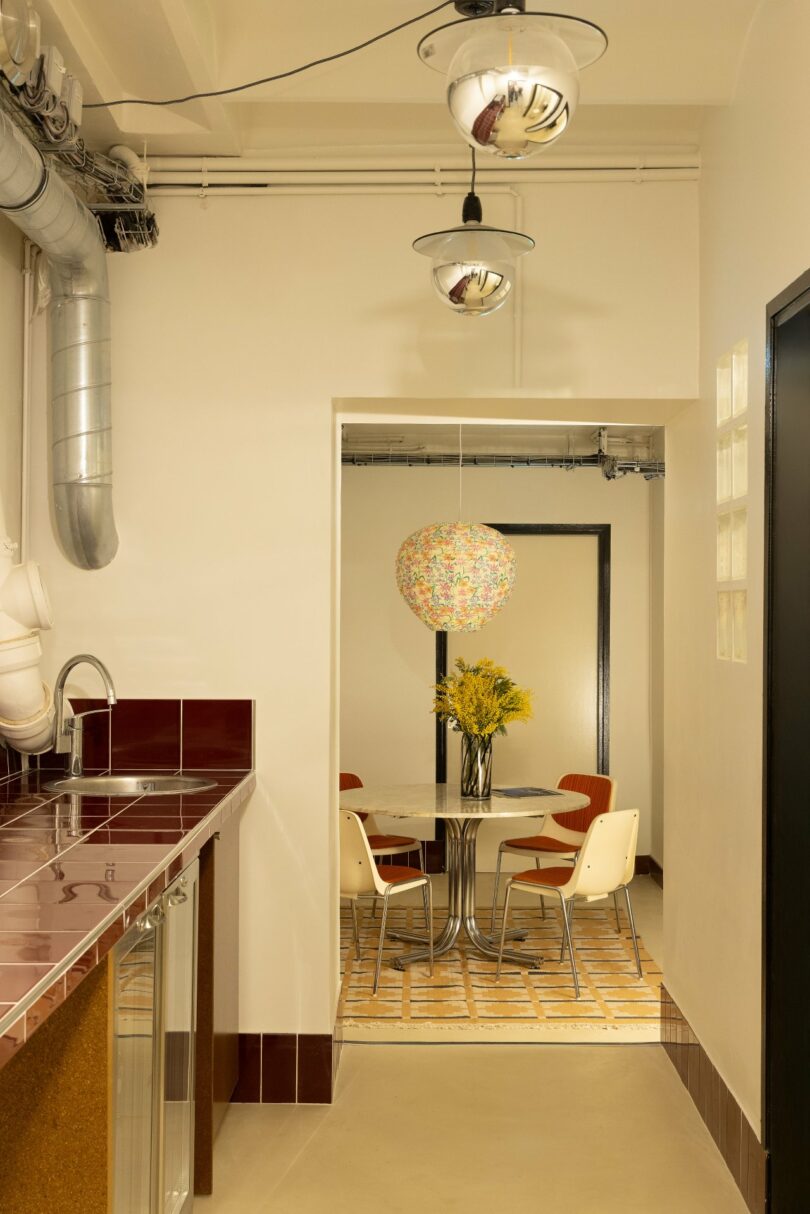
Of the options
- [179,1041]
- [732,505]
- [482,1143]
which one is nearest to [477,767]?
[482,1143]

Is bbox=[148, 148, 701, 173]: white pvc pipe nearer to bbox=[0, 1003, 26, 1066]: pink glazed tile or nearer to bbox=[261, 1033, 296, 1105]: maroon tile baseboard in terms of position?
bbox=[261, 1033, 296, 1105]: maroon tile baseboard

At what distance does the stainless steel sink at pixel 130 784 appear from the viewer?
370cm

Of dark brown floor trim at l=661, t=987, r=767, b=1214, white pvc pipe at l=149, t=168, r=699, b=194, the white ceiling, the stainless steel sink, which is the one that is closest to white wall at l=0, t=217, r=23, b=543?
the white ceiling

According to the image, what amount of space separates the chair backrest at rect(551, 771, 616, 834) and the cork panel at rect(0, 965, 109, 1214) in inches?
180

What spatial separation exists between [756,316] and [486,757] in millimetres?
3322

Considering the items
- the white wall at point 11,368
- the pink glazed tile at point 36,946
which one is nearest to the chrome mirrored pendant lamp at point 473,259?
the white wall at point 11,368

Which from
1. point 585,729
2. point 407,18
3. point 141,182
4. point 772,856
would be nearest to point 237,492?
point 141,182

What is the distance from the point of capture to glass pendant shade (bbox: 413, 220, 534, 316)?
2820 mm

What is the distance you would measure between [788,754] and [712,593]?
87 cm

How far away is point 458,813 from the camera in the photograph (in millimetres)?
5688

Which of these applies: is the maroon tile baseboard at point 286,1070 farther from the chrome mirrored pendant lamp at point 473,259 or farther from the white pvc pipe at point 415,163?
the white pvc pipe at point 415,163

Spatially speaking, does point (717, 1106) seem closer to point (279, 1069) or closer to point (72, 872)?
point (279, 1069)

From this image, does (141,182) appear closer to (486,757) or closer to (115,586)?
(115,586)

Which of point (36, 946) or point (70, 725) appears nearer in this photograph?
point (36, 946)
